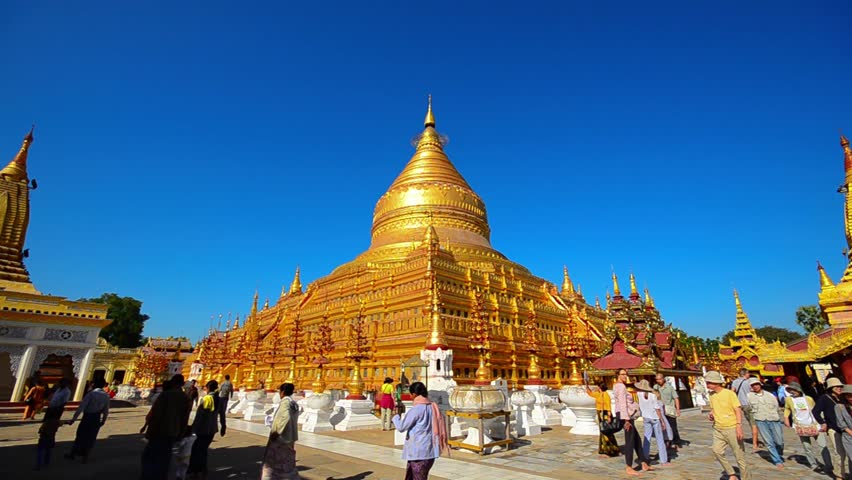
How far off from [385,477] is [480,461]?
2375mm

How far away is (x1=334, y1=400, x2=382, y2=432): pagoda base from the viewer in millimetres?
13586

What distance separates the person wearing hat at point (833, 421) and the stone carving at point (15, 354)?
2906 centimetres

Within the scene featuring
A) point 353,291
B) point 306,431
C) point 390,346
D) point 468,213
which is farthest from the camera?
point 468,213

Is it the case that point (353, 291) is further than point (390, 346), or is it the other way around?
point (353, 291)

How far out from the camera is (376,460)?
845cm

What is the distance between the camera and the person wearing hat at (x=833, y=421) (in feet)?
22.3

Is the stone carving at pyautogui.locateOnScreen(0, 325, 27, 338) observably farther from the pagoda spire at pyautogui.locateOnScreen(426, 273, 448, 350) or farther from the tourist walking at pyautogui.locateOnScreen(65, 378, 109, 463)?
the pagoda spire at pyautogui.locateOnScreen(426, 273, 448, 350)

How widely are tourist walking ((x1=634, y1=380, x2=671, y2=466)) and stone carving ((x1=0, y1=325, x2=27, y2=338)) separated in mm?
26424

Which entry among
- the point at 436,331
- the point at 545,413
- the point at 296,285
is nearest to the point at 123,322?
the point at 296,285

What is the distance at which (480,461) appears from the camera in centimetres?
841

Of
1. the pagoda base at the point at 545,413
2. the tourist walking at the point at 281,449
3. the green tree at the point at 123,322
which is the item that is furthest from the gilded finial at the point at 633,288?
the green tree at the point at 123,322

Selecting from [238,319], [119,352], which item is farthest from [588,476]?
[119,352]

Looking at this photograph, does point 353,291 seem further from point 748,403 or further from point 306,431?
point 748,403

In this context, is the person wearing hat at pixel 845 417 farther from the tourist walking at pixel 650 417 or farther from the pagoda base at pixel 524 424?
the pagoda base at pixel 524 424
